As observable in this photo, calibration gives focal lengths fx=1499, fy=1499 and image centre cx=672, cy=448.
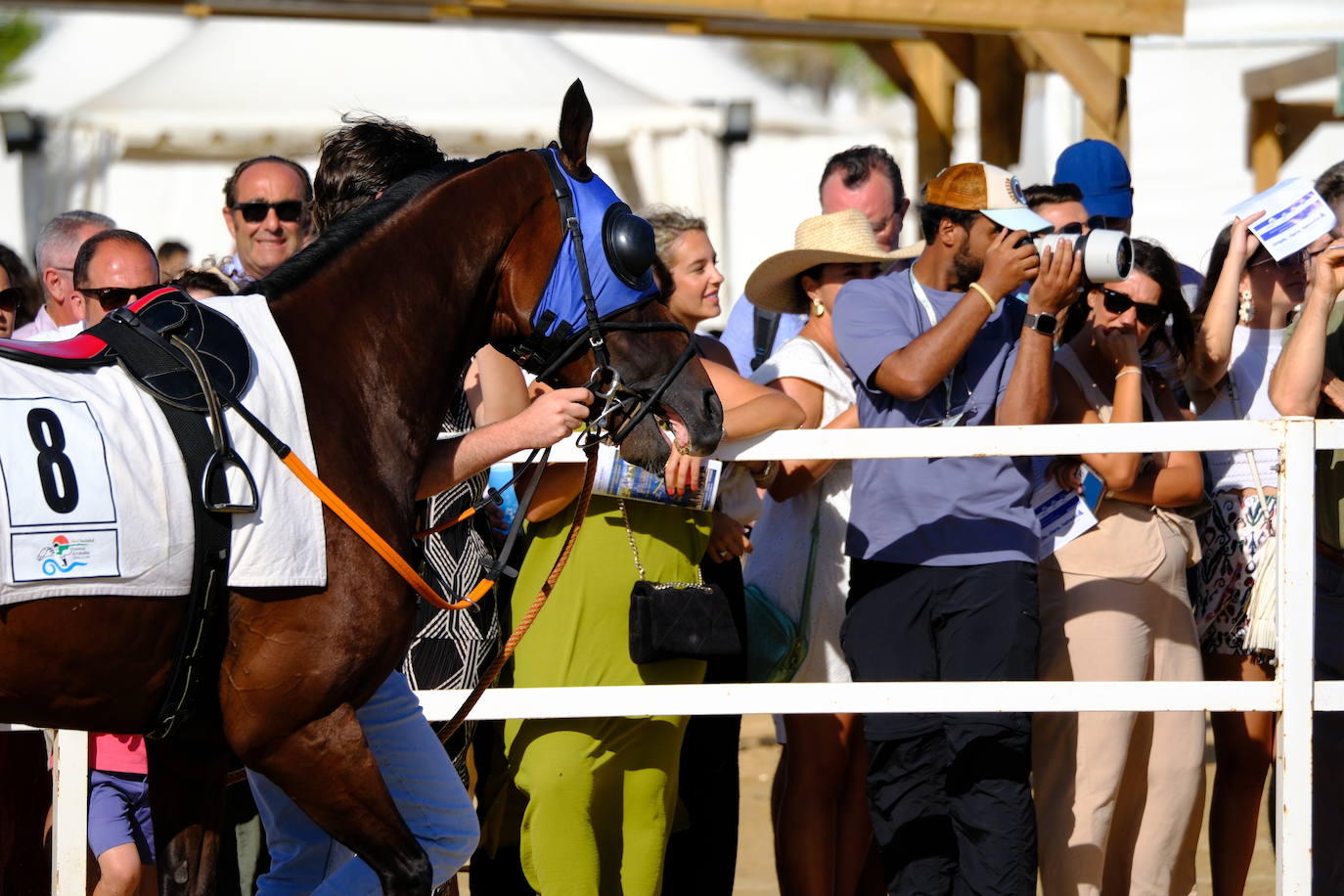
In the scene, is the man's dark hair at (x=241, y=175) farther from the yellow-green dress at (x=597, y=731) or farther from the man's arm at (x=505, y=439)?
the man's arm at (x=505, y=439)

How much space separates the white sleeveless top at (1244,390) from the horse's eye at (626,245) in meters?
2.35

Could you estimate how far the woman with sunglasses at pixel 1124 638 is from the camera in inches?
164

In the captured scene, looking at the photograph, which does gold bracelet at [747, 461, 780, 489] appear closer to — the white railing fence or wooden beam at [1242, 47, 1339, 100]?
the white railing fence

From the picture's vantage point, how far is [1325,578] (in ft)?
14.6

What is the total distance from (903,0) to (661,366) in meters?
5.59

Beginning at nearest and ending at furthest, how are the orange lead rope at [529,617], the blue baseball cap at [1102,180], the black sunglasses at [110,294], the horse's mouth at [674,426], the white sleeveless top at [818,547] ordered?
the horse's mouth at [674,426], the orange lead rope at [529,617], the black sunglasses at [110,294], the white sleeveless top at [818,547], the blue baseball cap at [1102,180]

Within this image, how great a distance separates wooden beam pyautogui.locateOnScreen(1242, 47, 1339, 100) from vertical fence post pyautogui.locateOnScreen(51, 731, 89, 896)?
919cm

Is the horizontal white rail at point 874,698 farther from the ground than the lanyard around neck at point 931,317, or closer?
closer

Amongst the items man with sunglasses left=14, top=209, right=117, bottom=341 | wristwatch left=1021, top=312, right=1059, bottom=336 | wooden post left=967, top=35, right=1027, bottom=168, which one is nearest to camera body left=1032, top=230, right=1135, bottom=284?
wristwatch left=1021, top=312, right=1059, bottom=336

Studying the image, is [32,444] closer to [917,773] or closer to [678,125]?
[917,773]

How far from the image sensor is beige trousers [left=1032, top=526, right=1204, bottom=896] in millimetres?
4148

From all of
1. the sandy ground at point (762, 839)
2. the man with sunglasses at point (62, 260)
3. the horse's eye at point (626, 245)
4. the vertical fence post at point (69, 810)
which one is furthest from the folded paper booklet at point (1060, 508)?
the man with sunglasses at point (62, 260)

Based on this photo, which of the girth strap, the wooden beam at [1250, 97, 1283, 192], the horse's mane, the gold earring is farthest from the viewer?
the wooden beam at [1250, 97, 1283, 192]

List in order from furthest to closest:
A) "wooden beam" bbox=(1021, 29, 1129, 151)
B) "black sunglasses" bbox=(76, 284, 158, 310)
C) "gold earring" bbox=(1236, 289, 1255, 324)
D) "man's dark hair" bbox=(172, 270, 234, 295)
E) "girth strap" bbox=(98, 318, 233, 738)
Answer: "wooden beam" bbox=(1021, 29, 1129, 151)
"gold earring" bbox=(1236, 289, 1255, 324)
"man's dark hair" bbox=(172, 270, 234, 295)
"black sunglasses" bbox=(76, 284, 158, 310)
"girth strap" bbox=(98, 318, 233, 738)
